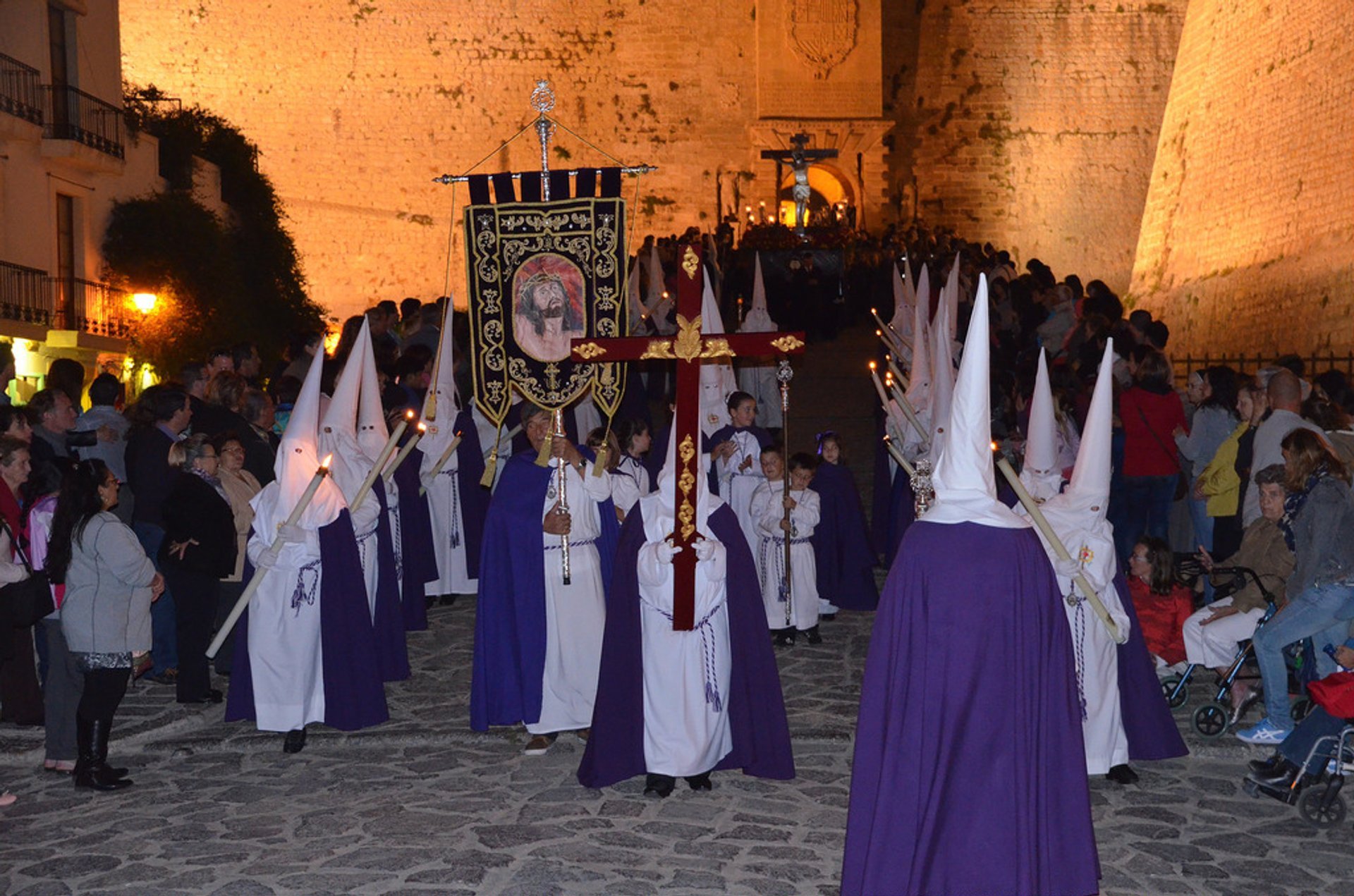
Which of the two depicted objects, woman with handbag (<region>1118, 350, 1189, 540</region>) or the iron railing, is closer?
woman with handbag (<region>1118, 350, 1189, 540</region>)

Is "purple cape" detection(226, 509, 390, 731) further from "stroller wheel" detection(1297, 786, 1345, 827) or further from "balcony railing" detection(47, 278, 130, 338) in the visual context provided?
"balcony railing" detection(47, 278, 130, 338)

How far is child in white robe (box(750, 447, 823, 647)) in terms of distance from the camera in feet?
→ 32.5

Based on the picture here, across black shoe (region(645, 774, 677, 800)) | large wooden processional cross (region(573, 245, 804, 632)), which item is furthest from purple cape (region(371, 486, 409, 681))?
large wooden processional cross (region(573, 245, 804, 632))

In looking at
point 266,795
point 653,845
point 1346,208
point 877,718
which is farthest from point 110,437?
point 1346,208

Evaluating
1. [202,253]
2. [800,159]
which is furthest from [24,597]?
[800,159]

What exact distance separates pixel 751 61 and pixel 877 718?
27426 mm

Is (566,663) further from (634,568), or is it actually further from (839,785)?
(839,785)

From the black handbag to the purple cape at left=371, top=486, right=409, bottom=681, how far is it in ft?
6.99

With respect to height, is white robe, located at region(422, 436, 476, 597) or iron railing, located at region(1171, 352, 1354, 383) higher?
iron railing, located at region(1171, 352, 1354, 383)

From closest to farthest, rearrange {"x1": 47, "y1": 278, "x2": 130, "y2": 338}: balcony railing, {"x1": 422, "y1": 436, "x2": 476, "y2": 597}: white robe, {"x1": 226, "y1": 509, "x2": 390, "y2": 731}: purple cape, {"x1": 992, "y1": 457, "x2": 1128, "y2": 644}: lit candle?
{"x1": 992, "y1": 457, "x2": 1128, "y2": 644}: lit candle < {"x1": 226, "y1": 509, "x2": 390, "y2": 731}: purple cape < {"x1": 422, "y1": 436, "x2": 476, "y2": 597}: white robe < {"x1": 47, "y1": 278, "x2": 130, "y2": 338}: balcony railing

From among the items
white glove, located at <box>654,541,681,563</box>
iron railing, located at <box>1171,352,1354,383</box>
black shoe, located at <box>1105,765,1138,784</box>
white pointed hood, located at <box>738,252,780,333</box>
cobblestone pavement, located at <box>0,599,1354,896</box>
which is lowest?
cobblestone pavement, located at <box>0,599,1354,896</box>

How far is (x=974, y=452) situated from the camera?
4746 mm

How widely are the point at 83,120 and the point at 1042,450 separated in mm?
17043

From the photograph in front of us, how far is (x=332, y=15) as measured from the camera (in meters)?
31.1
